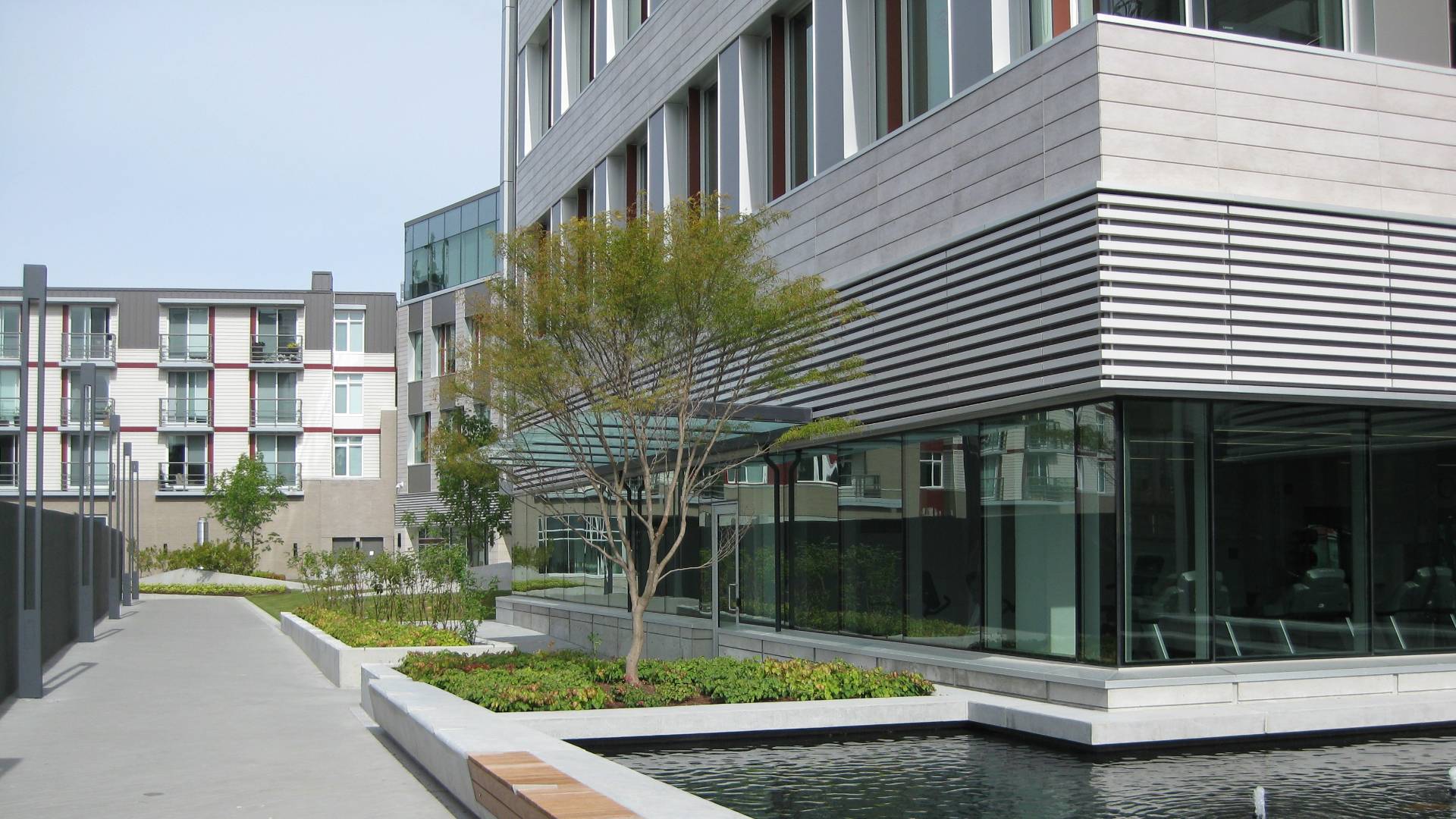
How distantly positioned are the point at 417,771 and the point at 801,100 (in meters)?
13.2

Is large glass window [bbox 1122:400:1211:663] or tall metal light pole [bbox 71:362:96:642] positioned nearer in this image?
large glass window [bbox 1122:400:1211:663]

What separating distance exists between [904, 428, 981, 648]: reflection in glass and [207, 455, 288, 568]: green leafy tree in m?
54.2

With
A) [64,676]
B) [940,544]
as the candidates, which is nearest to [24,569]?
[64,676]

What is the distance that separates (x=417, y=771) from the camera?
36.8ft

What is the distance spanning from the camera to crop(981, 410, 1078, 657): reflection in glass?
14.3 metres

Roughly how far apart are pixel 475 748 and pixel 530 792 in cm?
206

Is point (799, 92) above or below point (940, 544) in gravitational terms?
above

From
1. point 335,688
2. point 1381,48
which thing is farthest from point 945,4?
point 335,688

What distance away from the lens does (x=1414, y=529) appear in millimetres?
15422

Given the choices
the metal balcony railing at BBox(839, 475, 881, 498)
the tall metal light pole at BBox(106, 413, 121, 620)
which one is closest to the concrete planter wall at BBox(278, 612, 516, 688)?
the metal balcony railing at BBox(839, 475, 881, 498)

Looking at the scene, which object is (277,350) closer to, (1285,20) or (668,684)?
(668,684)

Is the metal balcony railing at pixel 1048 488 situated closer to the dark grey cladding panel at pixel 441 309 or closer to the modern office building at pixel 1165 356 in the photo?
the modern office building at pixel 1165 356

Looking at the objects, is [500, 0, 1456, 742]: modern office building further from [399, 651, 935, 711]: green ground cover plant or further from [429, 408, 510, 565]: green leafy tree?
[429, 408, 510, 565]: green leafy tree

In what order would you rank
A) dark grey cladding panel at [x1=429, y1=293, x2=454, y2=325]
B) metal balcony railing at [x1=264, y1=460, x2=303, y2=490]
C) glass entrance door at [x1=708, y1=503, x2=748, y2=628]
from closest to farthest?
glass entrance door at [x1=708, y1=503, x2=748, y2=628]
dark grey cladding panel at [x1=429, y1=293, x2=454, y2=325]
metal balcony railing at [x1=264, y1=460, x2=303, y2=490]
